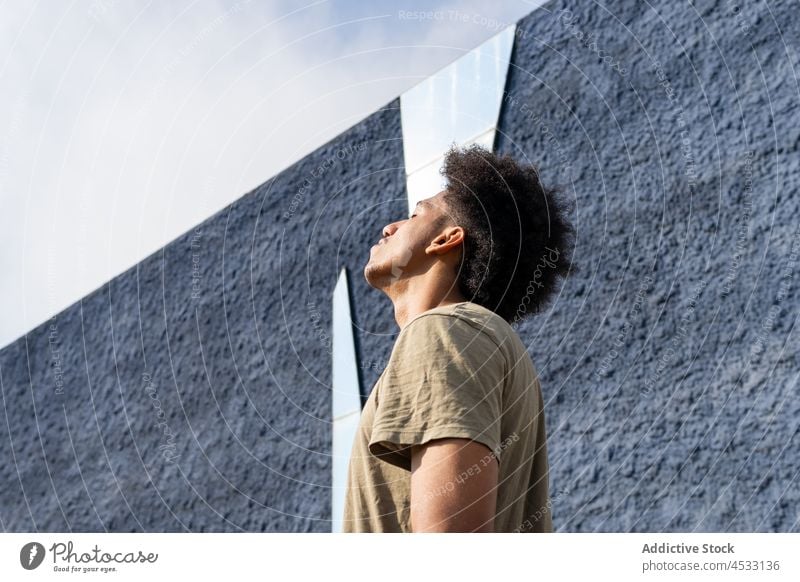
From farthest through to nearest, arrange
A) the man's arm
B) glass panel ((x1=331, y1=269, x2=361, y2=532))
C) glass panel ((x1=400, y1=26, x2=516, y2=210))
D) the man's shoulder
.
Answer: glass panel ((x1=331, y1=269, x2=361, y2=532)) → glass panel ((x1=400, y1=26, x2=516, y2=210)) → the man's shoulder → the man's arm

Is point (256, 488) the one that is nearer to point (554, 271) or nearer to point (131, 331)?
point (131, 331)

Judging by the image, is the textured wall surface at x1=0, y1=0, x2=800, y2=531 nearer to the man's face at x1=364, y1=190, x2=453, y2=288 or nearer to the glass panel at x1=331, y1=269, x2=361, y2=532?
the glass panel at x1=331, y1=269, x2=361, y2=532

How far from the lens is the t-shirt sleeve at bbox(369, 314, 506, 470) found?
38.9 inches

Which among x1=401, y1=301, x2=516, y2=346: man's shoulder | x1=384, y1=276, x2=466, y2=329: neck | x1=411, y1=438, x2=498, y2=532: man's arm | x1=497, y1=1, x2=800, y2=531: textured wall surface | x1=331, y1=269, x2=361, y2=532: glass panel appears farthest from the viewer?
x1=331, y1=269, x2=361, y2=532: glass panel

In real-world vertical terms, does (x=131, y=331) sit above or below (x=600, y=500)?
above

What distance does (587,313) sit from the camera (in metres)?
2.13

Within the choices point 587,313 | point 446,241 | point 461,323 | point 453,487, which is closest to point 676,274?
point 587,313

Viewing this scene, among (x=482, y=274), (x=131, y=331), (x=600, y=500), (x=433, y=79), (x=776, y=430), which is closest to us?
(x=482, y=274)

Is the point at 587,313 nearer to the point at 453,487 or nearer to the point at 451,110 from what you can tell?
the point at 451,110

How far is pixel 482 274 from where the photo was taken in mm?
1277

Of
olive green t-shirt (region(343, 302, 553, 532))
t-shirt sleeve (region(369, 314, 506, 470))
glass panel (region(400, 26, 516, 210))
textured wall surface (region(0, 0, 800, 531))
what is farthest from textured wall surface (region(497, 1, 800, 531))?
t-shirt sleeve (region(369, 314, 506, 470))

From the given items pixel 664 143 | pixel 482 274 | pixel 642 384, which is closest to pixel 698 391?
pixel 642 384

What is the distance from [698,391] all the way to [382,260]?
875mm

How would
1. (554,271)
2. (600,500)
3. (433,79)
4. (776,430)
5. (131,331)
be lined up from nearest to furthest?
1. (554,271)
2. (776,430)
3. (600,500)
4. (433,79)
5. (131,331)
